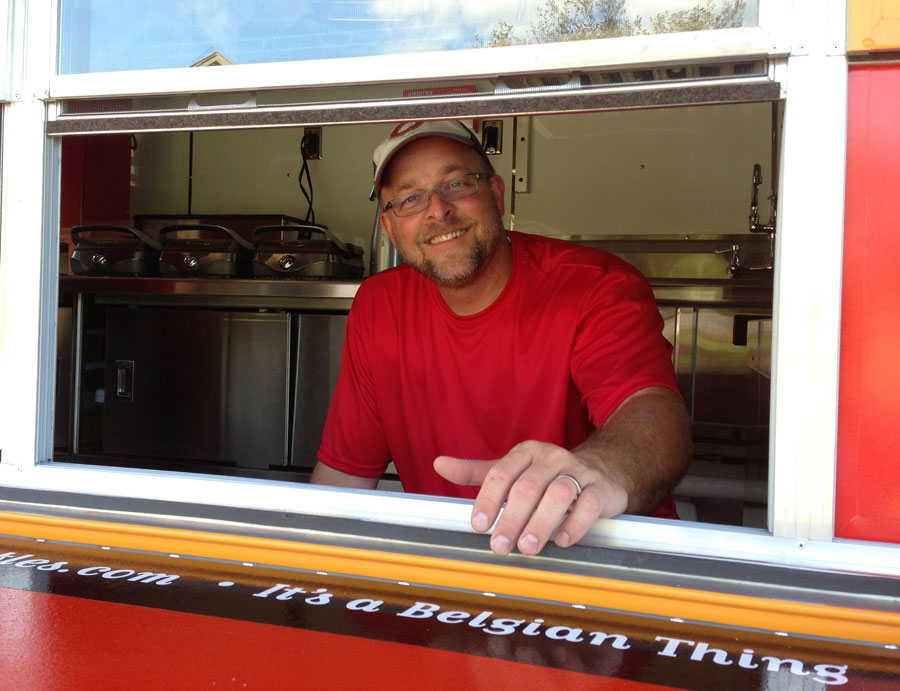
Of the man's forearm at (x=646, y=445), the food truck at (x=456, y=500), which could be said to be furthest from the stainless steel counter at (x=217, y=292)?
the food truck at (x=456, y=500)

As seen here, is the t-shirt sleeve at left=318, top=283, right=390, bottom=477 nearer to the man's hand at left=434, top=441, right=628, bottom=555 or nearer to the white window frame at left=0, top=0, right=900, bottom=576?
the white window frame at left=0, top=0, right=900, bottom=576

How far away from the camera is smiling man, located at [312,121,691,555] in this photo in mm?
1495

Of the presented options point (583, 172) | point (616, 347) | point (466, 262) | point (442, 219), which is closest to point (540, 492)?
point (616, 347)

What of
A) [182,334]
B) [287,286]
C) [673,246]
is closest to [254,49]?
[287,286]

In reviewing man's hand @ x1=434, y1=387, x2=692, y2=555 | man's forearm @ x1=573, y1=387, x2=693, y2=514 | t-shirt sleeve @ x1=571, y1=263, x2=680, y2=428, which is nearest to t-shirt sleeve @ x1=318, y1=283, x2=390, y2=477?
t-shirt sleeve @ x1=571, y1=263, x2=680, y2=428

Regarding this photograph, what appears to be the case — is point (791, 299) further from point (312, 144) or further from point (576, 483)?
point (312, 144)

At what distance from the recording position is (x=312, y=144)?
443 cm

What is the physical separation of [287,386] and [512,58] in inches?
96.5

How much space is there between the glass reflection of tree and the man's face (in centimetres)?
86

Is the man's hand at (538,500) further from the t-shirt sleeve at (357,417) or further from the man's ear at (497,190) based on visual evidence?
the man's ear at (497,190)

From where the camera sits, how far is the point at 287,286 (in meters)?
3.03

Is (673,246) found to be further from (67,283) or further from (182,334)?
(67,283)

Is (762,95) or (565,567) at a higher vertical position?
(762,95)

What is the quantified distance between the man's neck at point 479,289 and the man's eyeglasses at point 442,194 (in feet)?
0.47
